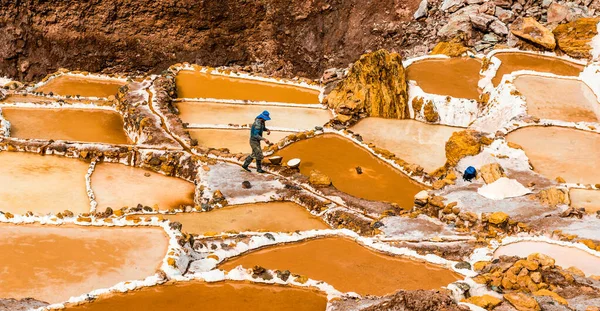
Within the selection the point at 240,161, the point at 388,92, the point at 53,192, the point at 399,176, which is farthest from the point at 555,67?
the point at 53,192

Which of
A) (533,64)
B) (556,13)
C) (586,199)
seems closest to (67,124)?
(586,199)

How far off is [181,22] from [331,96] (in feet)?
37.2

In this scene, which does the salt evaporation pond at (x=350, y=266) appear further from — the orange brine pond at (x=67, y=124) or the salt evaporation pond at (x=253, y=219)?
the orange brine pond at (x=67, y=124)

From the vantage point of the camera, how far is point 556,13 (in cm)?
2720

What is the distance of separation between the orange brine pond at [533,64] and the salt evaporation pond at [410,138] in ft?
9.12

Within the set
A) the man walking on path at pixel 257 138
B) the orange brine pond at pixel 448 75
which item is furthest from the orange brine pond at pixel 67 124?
the orange brine pond at pixel 448 75

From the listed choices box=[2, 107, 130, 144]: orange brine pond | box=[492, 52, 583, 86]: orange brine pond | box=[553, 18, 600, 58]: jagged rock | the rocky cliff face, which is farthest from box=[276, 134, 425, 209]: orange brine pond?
the rocky cliff face

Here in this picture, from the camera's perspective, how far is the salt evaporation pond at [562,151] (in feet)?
53.1

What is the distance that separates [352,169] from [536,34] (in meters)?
10.7

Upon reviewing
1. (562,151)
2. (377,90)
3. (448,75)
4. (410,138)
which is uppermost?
(448,75)

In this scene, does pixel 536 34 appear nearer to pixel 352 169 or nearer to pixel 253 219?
pixel 352 169

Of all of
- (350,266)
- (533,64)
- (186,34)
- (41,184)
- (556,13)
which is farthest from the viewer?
(186,34)

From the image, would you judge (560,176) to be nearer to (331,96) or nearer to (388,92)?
(388,92)

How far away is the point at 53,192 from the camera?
54.0 ft
